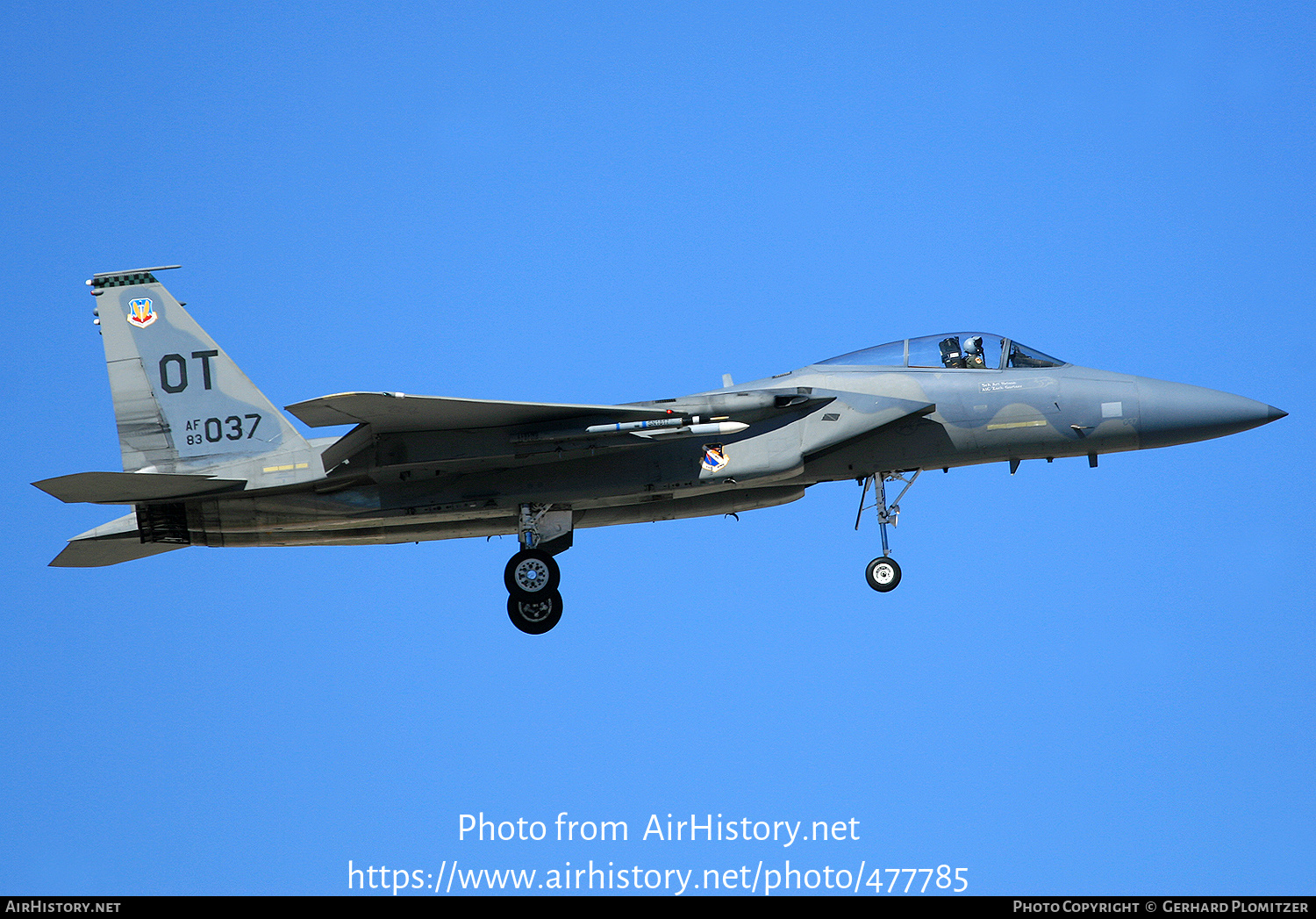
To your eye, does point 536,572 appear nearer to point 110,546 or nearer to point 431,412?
point 431,412

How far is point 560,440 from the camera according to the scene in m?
15.9

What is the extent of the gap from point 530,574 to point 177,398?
4.95 m

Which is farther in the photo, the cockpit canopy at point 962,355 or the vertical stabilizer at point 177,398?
the cockpit canopy at point 962,355

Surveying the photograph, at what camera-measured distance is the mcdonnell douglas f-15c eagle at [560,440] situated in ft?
52.4

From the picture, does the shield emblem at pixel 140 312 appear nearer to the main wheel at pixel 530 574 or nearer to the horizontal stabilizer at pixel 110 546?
the horizontal stabilizer at pixel 110 546

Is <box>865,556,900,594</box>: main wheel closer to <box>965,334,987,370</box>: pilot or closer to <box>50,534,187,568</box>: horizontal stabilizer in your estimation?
<box>965,334,987,370</box>: pilot

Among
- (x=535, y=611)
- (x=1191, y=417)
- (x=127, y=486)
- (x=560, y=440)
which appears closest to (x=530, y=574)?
(x=535, y=611)

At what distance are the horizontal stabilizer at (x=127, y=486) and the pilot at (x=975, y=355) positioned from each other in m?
8.94

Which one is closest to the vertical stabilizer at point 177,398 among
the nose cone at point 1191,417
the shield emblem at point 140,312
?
the shield emblem at point 140,312
